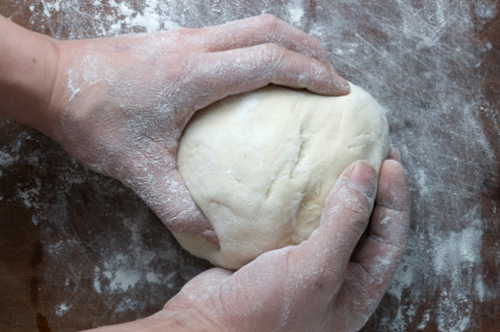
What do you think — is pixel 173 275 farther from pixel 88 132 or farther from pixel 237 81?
pixel 237 81

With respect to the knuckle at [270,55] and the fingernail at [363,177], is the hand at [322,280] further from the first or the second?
the knuckle at [270,55]

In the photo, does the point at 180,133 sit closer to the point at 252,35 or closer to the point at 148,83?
the point at 148,83

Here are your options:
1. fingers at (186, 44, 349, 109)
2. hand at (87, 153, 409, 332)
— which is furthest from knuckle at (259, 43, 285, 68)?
hand at (87, 153, 409, 332)

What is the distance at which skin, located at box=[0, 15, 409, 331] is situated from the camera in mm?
1444

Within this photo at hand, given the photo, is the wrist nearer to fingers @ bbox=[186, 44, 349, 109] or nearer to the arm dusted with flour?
the arm dusted with flour

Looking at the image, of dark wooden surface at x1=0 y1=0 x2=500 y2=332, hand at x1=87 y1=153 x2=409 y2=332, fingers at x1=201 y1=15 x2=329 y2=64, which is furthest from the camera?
dark wooden surface at x1=0 y1=0 x2=500 y2=332

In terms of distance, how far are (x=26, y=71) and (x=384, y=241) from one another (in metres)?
1.44

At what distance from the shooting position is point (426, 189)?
1.92 m

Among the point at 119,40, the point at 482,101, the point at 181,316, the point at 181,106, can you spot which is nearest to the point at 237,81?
the point at 181,106

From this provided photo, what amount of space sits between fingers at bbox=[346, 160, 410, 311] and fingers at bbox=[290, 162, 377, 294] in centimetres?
13

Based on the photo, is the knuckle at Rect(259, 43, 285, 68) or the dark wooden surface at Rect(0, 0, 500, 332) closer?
the knuckle at Rect(259, 43, 285, 68)

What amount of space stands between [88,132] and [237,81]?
1.88ft

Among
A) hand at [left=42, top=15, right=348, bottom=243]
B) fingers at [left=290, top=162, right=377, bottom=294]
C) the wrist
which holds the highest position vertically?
hand at [left=42, top=15, right=348, bottom=243]

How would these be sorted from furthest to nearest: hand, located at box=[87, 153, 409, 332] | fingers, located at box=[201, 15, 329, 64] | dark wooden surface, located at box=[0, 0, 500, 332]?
dark wooden surface, located at box=[0, 0, 500, 332] → fingers, located at box=[201, 15, 329, 64] → hand, located at box=[87, 153, 409, 332]
